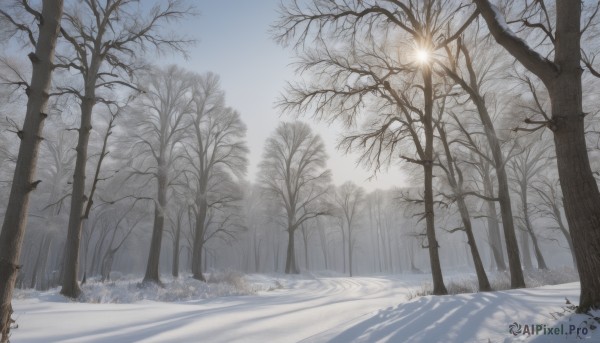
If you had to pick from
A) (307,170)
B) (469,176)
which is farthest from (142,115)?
(469,176)

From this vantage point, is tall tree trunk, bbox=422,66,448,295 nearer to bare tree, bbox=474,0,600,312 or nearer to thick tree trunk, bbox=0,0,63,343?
bare tree, bbox=474,0,600,312

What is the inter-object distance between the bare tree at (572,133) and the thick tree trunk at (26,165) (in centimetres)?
541

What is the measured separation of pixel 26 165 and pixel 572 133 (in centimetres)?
600

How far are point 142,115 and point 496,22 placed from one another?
1659cm

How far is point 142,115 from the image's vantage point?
54.4 feet

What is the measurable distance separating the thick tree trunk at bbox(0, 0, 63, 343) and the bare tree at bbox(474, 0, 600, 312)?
5405mm

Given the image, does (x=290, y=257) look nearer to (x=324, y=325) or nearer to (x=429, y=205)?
(x=429, y=205)

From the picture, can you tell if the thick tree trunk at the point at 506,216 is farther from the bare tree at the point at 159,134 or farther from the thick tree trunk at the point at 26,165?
the bare tree at the point at 159,134

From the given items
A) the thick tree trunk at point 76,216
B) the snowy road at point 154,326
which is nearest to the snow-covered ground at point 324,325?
the snowy road at point 154,326

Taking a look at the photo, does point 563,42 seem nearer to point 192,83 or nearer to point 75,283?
point 75,283

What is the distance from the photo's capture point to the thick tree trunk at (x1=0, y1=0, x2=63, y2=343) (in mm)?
3260

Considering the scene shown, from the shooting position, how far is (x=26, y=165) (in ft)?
11.8

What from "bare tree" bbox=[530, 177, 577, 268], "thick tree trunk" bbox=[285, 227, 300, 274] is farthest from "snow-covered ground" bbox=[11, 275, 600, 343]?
"thick tree trunk" bbox=[285, 227, 300, 274]

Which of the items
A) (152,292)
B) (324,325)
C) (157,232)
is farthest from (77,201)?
(324,325)
